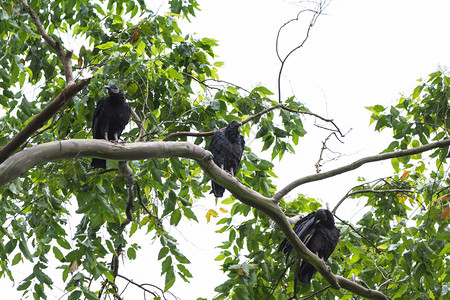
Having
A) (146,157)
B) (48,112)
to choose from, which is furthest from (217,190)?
(48,112)

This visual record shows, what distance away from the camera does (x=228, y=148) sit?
4457mm

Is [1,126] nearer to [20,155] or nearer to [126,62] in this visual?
[126,62]

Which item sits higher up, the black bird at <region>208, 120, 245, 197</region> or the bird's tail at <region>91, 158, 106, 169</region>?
the black bird at <region>208, 120, 245, 197</region>

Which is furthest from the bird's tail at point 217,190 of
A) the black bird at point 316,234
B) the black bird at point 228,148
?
the black bird at point 316,234

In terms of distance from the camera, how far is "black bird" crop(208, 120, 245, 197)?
14.4 ft

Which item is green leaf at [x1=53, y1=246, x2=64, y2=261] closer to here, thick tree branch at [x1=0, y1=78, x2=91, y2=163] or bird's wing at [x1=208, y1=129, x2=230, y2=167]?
bird's wing at [x1=208, y1=129, x2=230, y2=167]

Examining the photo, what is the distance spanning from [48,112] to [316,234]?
2527 mm

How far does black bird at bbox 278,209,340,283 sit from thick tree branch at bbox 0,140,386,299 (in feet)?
2.32

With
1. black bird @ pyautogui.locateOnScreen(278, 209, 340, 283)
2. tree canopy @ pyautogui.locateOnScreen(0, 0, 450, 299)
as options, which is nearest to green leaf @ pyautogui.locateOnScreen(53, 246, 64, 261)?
tree canopy @ pyautogui.locateOnScreen(0, 0, 450, 299)

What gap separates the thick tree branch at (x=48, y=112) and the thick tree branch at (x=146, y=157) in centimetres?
19

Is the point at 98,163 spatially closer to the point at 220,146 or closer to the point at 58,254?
the point at 58,254

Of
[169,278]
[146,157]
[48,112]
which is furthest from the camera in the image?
[169,278]

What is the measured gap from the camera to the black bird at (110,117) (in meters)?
4.00

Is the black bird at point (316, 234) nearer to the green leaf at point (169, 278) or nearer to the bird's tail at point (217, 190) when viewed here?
the bird's tail at point (217, 190)
